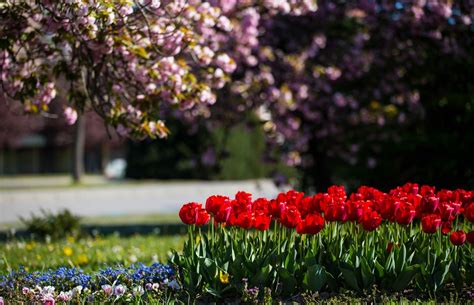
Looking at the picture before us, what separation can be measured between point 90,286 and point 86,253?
3.39m

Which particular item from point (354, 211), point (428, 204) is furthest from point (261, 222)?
point (428, 204)

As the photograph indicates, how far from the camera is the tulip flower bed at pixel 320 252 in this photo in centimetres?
473

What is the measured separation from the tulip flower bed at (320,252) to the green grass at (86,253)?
211 cm

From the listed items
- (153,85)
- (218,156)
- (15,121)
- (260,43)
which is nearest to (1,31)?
(153,85)

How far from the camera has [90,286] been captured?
5.03 meters

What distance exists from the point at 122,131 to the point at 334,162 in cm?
653

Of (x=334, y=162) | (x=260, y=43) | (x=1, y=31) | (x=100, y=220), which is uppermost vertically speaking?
(x=260, y=43)

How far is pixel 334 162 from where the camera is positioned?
12977mm

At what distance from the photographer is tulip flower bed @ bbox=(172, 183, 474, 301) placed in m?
4.73

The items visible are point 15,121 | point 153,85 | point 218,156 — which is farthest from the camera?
point 15,121

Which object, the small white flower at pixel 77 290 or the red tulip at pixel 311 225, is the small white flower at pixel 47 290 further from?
the red tulip at pixel 311 225

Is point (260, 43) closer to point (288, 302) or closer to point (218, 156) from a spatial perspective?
point (218, 156)

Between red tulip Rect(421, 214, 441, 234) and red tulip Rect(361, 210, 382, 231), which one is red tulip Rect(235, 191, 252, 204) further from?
red tulip Rect(421, 214, 441, 234)

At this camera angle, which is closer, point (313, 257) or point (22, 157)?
point (313, 257)
